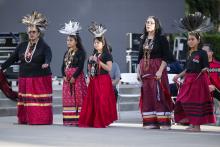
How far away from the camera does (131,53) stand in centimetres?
2380

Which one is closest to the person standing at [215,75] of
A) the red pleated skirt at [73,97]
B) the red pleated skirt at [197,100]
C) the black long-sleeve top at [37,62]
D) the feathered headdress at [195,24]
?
the feathered headdress at [195,24]

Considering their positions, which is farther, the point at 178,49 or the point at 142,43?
the point at 178,49

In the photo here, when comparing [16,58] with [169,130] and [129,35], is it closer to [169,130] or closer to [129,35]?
[169,130]

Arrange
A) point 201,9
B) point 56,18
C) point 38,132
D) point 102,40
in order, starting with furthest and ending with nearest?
point 201,9, point 56,18, point 102,40, point 38,132

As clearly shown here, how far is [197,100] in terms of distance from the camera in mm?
12352

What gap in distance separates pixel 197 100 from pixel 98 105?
75.5 inches

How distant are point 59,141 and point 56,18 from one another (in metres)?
12.8

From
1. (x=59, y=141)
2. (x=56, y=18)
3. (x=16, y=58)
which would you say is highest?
(x=56, y=18)

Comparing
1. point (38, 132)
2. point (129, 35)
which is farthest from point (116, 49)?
point (38, 132)

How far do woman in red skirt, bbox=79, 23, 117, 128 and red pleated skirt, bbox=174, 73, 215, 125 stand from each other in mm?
1541

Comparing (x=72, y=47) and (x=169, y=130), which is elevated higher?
(x=72, y=47)

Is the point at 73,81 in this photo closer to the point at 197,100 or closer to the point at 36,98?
the point at 36,98

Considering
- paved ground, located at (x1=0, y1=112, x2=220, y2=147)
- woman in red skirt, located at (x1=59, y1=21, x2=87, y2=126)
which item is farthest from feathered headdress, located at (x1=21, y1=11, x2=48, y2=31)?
paved ground, located at (x1=0, y1=112, x2=220, y2=147)

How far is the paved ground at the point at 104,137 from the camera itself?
10.8 m
